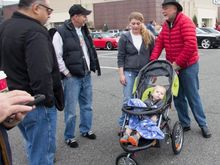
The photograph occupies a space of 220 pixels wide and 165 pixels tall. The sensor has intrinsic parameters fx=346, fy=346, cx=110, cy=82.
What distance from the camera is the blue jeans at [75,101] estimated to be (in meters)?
4.77

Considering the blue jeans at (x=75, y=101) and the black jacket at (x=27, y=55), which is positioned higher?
the black jacket at (x=27, y=55)

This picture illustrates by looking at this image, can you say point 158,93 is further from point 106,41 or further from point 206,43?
point 106,41

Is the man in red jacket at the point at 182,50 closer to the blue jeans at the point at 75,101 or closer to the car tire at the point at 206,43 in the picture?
the blue jeans at the point at 75,101

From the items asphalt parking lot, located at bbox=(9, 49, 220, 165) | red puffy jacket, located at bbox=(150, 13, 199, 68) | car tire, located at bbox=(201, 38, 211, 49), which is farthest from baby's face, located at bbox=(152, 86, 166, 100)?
car tire, located at bbox=(201, 38, 211, 49)

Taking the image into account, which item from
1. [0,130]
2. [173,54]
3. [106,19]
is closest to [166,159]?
[173,54]

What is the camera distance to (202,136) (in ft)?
17.1

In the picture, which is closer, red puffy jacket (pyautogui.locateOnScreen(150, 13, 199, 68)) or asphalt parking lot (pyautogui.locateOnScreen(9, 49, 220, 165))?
asphalt parking lot (pyautogui.locateOnScreen(9, 49, 220, 165))

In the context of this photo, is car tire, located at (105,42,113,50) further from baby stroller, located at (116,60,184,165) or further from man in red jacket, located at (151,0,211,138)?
baby stroller, located at (116,60,184,165)

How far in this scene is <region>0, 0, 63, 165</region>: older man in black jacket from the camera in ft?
9.73

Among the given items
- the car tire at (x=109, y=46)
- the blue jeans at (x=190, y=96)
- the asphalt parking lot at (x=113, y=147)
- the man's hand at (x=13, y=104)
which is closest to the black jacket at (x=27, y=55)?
the man's hand at (x=13, y=104)

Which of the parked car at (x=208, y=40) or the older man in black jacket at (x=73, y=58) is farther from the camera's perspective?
the parked car at (x=208, y=40)

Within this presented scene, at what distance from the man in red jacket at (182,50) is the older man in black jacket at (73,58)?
1.04 metres

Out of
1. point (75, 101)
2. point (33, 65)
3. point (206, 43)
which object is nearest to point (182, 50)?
point (75, 101)

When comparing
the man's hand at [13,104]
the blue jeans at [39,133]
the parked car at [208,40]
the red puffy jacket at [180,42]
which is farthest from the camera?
the parked car at [208,40]
